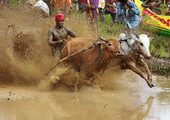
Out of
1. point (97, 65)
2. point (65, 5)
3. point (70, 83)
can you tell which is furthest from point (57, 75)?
point (65, 5)

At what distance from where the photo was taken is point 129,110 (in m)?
6.51

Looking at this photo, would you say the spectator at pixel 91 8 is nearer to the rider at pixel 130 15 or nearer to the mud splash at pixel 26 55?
the rider at pixel 130 15

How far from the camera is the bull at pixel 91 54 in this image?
24.6 feet

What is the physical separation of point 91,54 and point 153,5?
661cm

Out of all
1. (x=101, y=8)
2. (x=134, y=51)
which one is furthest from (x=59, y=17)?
(x=101, y=8)

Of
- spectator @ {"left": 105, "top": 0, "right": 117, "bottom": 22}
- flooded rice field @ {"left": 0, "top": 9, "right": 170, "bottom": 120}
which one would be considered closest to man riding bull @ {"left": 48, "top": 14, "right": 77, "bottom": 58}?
flooded rice field @ {"left": 0, "top": 9, "right": 170, "bottom": 120}

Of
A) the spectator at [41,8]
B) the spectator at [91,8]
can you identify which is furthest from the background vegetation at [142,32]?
the spectator at [41,8]

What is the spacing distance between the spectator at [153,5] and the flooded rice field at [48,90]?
3.90 meters

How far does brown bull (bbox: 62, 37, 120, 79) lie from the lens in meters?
→ 7.50

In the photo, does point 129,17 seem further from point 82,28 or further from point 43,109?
point 43,109

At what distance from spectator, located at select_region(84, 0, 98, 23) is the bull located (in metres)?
3.42

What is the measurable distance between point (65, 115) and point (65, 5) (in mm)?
6593

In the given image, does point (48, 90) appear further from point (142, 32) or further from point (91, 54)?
point (142, 32)

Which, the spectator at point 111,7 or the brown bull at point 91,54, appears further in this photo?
the spectator at point 111,7
